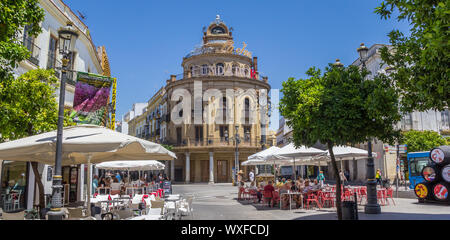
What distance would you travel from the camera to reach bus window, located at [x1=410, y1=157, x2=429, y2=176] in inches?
716

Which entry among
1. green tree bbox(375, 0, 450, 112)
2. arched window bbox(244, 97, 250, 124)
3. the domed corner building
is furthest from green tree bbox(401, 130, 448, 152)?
green tree bbox(375, 0, 450, 112)

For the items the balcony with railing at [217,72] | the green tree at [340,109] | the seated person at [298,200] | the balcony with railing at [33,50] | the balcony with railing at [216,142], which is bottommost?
the seated person at [298,200]

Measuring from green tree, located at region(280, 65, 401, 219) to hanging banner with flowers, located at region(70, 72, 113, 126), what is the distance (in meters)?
7.91

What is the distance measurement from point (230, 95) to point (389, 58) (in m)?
33.1

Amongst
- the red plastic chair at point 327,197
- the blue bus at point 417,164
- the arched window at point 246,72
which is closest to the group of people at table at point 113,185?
the red plastic chair at point 327,197

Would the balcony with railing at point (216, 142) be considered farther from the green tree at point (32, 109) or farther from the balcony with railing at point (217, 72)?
the green tree at point (32, 109)

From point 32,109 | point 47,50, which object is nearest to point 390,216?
point 32,109

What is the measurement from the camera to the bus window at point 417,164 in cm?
1819

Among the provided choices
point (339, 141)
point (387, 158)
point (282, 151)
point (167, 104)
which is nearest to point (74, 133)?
point (339, 141)

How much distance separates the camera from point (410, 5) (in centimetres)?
509

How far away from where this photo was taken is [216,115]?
130 ft

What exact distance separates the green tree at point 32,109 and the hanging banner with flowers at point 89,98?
2.11 meters

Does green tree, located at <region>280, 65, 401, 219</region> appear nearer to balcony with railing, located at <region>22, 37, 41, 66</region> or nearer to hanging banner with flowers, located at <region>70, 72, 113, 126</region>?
hanging banner with flowers, located at <region>70, 72, 113, 126</region>
